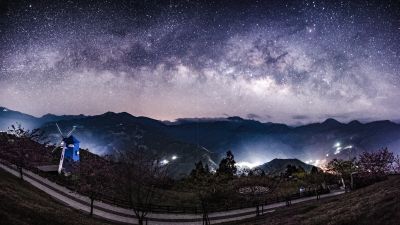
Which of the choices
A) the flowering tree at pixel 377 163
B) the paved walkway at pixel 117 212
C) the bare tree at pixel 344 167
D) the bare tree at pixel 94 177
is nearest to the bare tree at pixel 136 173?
the paved walkway at pixel 117 212

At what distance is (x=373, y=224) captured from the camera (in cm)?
2589

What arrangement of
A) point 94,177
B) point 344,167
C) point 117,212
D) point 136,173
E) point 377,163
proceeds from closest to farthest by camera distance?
point 136,173
point 117,212
point 94,177
point 377,163
point 344,167

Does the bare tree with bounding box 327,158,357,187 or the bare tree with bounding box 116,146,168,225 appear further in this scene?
the bare tree with bounding box 327,158,357,187

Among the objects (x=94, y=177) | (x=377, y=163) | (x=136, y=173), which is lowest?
(x=94, y=177)

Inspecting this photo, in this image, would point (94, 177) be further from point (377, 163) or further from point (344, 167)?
point (344, 167)

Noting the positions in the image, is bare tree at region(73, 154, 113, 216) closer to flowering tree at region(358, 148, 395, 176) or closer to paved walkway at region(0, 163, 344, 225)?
paved walkway at region(0, 163, 344, 225)

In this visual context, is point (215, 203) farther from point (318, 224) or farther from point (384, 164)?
point (318, 224)

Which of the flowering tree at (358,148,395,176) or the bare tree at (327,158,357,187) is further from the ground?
the flowering tree at (358,148,395,176)

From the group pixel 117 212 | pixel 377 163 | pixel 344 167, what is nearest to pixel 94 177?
pixel 117 212

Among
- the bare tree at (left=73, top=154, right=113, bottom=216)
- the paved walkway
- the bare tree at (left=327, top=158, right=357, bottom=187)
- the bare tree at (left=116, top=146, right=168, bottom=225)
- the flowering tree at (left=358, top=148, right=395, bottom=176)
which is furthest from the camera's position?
the bare tree at (left=327, top=158, right=357, bottom=187)

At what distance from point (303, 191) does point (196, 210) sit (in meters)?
36.4

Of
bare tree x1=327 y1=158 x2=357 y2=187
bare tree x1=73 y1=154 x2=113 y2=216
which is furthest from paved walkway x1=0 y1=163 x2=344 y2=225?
bare tree x1=327 y1=158 x2=357 y2=187

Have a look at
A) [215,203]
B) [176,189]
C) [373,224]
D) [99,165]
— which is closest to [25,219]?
[373,224]

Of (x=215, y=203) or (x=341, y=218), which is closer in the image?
(x=341, y=218)
